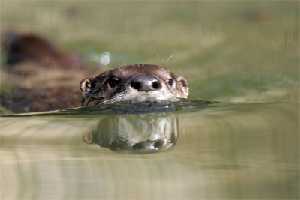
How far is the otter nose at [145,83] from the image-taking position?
4500 mm

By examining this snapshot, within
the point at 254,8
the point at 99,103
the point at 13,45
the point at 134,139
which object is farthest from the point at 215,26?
the point at 134,139

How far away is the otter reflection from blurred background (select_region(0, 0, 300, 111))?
124cm

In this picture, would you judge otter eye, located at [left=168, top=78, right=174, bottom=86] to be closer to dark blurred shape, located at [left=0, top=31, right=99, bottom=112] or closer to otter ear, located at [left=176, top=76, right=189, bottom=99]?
otter ear, located at [left=176, top=76, right=189, bottom=99]

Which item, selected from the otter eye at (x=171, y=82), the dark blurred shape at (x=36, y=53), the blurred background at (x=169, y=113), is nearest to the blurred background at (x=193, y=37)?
the blurred background at (x=169, y=113)

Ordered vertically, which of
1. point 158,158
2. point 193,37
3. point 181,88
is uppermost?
point 193,37

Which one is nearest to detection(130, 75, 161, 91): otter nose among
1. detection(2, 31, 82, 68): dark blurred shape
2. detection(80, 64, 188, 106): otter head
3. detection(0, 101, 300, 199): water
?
detection(80, 64, 188, 106): otter head

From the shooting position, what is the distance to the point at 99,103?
5.01m

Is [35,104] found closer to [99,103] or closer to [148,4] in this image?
[99,103]

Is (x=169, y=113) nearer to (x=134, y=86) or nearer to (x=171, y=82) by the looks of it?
(x=134, y=86)

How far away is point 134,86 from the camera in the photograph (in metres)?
4.59

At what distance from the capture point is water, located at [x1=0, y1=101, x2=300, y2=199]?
336 centimetres

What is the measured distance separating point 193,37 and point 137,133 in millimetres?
4924

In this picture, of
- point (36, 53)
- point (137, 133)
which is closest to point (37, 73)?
point (36, 53)

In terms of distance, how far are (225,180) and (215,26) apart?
18.9ft
